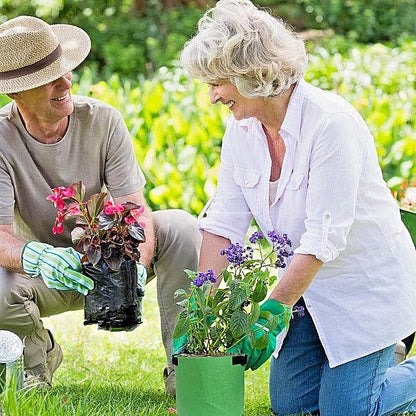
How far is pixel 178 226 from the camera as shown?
11.5 ft

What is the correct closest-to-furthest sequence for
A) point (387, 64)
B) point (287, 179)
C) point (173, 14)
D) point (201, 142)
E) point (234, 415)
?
point (234, 415) < point (287, 179) < point (201, 142) < point (387, 64) < point (173, 14)

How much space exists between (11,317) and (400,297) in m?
1.26

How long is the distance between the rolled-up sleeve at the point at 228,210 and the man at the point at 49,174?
237mm

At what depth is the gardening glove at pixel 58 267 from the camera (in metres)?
3.05

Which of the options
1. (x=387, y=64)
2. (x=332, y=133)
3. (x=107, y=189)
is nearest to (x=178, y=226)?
(x=107, y=189)

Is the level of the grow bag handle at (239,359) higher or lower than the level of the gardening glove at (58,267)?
higher

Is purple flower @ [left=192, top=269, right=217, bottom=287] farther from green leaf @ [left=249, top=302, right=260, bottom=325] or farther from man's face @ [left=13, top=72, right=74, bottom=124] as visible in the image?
man's face @ [left=13, top=72, right=74, bottom=124]

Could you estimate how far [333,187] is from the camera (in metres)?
2.88

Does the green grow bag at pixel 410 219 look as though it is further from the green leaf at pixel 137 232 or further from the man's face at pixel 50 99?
the man's face at pixel 50 99

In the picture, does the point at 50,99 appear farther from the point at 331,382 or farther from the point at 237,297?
the point at 331,382

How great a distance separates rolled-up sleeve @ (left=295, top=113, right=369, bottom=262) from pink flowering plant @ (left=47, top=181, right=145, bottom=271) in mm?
504

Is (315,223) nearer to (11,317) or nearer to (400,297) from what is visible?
(400,297)

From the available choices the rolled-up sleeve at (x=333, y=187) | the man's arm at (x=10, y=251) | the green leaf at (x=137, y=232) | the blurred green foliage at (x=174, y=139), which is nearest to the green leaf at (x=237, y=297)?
the rolled-up sleeve at (x=333, y=187)

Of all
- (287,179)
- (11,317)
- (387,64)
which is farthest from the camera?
(387,64)
